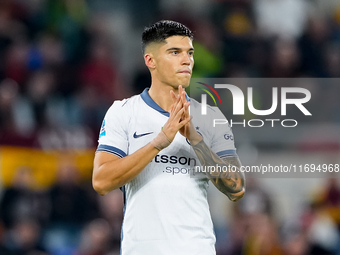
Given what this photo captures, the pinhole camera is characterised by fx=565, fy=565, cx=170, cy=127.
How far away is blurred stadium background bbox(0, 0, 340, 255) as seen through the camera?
300 inches

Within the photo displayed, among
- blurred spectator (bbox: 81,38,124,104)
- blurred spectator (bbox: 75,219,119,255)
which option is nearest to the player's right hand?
blurred spectator (bbox: 75,219,119,255)

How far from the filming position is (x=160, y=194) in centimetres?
366

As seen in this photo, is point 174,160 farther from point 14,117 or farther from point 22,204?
point 14,117

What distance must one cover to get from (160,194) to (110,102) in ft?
18.8

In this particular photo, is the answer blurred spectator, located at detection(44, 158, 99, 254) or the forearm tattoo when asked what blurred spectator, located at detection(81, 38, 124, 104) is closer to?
blurred spectator, located at detection(44, 158, 99, 254)

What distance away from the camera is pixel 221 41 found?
34.3 feet

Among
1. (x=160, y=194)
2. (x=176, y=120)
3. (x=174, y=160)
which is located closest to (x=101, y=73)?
(x=174, y=160)

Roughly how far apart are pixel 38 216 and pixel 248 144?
328cm

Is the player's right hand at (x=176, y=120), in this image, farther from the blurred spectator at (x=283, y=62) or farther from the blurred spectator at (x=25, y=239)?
the blurred spectator at (x=283, y=62)

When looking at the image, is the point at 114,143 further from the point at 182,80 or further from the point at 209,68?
the point at 209,68

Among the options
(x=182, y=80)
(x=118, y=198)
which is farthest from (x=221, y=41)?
(x=182, y=80)

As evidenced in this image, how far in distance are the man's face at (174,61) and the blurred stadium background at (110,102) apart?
3.76 meters

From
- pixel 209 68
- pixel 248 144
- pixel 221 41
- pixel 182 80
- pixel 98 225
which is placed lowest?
pixel 98 225

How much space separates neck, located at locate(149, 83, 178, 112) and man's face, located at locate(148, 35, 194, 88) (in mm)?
43
